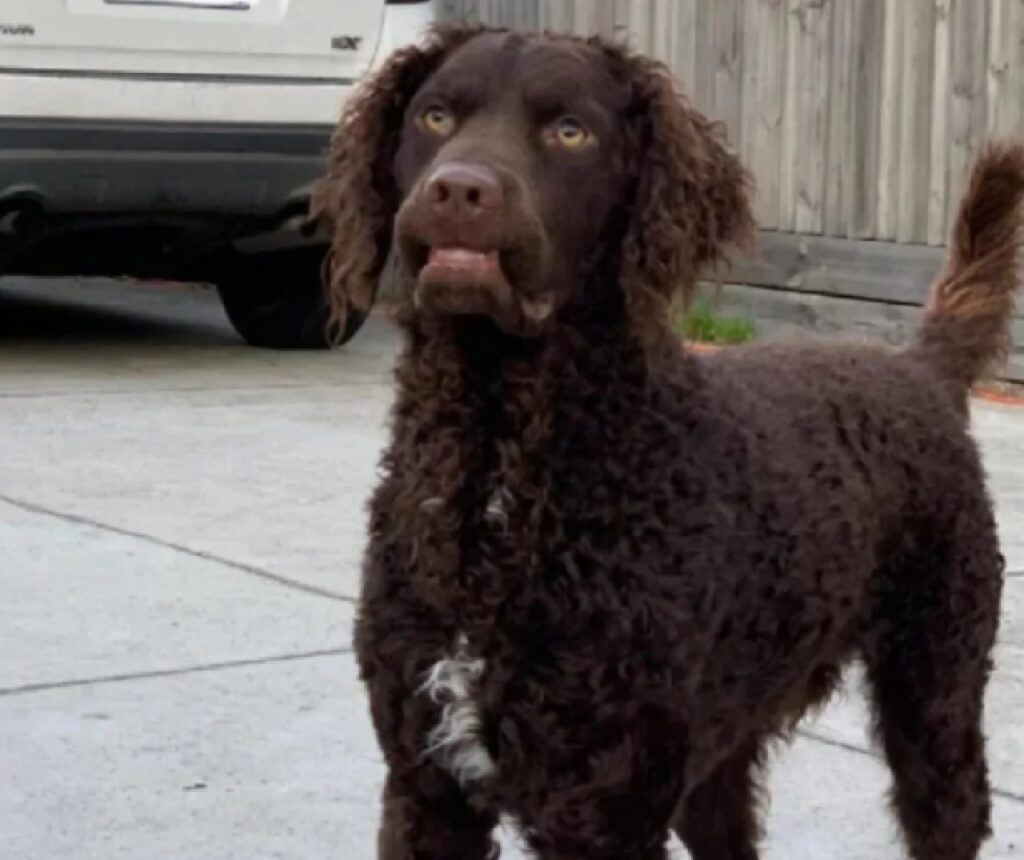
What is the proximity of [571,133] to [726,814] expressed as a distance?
61.0 inches

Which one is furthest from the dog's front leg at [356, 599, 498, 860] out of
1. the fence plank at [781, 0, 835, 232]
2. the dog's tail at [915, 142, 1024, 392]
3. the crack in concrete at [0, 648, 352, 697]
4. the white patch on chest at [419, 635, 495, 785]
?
the fence plank at [781, 0, 835, 232]

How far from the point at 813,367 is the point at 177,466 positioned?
4322 millimetres

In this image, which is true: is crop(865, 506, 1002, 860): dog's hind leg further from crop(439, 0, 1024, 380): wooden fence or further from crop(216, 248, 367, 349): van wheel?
crop(216, 248, 367, 349): van wheel

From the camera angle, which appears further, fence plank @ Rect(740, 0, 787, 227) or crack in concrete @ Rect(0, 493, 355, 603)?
fence plank @ Rect(740, 0, 787, 227)

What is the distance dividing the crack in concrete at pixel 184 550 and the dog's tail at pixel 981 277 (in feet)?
7.33

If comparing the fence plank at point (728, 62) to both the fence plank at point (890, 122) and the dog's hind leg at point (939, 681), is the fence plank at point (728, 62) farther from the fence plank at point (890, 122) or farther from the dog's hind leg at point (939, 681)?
the dog's hind leg at point (939, 681)

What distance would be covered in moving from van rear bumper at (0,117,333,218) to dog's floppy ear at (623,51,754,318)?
5.78 meters

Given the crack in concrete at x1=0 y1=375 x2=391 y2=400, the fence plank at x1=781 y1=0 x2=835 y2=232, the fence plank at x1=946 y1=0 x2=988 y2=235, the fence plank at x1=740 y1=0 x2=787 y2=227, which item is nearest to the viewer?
the crack in concrete at x1=0 y1=375 x2=391 y2=400

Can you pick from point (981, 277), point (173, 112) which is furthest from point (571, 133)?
point (173, 112)

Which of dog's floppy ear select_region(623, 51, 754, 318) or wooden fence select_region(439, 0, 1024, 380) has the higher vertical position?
dog's floppy ear select_region(623, 51, 754, 318)

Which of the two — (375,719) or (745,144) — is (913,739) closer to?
(375,719)

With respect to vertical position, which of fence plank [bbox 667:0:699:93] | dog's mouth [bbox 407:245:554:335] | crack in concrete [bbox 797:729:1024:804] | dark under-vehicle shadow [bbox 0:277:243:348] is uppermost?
dog's mouth [bbox 407:245:554:335]

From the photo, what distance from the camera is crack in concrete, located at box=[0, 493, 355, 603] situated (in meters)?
6.48

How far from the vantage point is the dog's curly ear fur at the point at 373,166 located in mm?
3816
